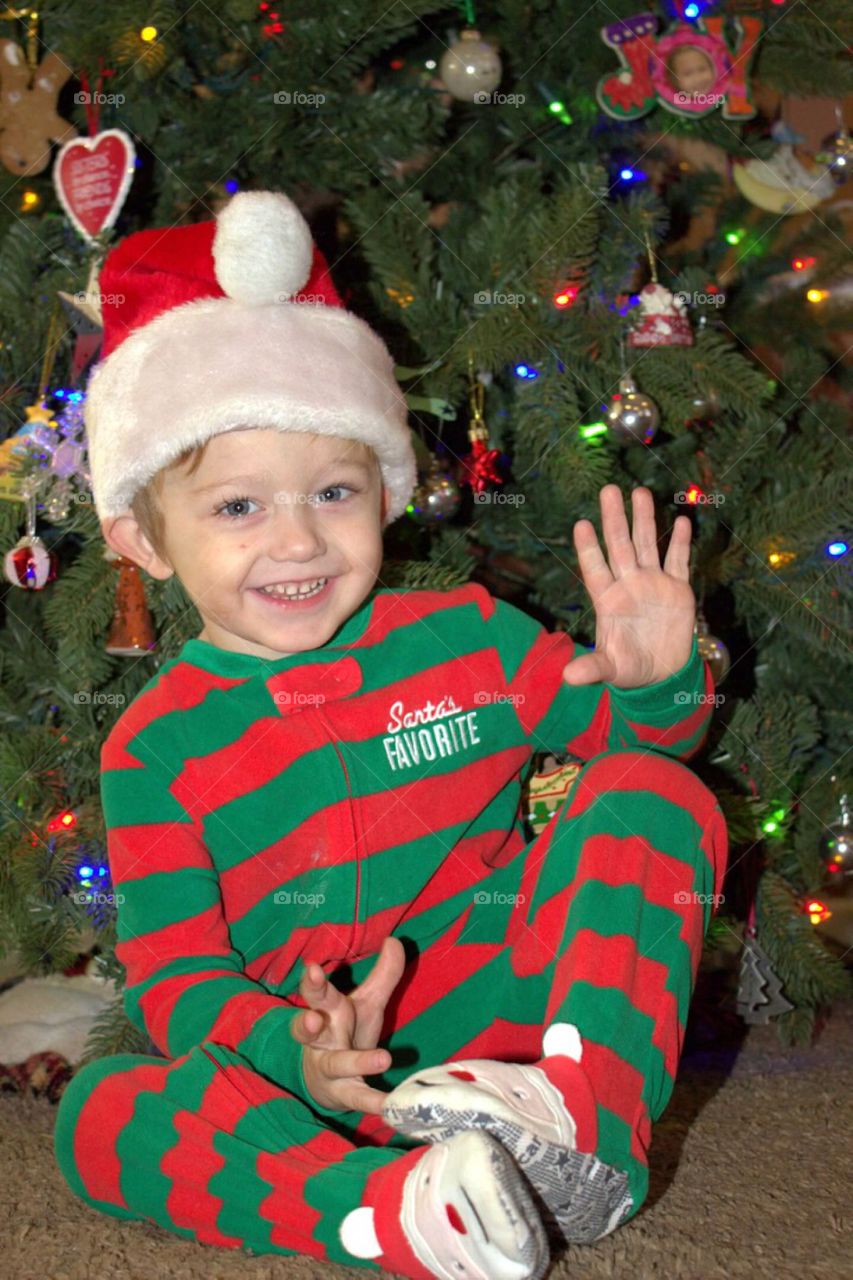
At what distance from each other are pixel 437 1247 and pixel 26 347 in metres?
0.99

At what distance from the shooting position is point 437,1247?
0.74m

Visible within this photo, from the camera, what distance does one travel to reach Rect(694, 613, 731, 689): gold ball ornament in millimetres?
1307

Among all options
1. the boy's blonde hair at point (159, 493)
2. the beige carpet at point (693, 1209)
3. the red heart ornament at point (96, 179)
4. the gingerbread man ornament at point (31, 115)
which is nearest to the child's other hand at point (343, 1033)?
the beige carpet at point (693, 1209)

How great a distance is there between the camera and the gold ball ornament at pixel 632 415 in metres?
1.29

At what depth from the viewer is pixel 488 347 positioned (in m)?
1.28

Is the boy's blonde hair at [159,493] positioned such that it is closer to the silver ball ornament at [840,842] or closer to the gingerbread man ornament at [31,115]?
the gingerbread man ornament at [31,115]

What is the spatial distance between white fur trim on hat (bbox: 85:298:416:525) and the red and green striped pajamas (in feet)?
0.53

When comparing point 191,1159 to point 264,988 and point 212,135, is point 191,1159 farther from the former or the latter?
point 212,135

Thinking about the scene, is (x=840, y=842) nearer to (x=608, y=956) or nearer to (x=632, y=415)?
(x=632, y=415)

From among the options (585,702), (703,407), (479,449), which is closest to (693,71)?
(703,407)

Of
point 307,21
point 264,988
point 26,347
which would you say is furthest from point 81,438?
point 264,988

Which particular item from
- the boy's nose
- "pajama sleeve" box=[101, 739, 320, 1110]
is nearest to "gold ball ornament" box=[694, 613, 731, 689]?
the boy's nose

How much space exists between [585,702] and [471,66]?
73 centimetres

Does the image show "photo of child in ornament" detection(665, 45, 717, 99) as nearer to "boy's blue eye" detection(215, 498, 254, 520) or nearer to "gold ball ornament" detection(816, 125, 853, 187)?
"gold ball ornament" detection(816, 125, 853, 187)
